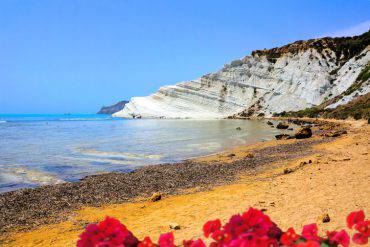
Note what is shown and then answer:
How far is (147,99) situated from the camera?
117125mm

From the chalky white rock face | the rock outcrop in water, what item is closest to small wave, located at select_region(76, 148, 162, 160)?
the rock outcrop in water

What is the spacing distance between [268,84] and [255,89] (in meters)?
3.99

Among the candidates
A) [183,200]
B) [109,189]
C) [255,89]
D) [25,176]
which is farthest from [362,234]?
[255,89]

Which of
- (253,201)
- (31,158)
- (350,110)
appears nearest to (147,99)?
(350,110)

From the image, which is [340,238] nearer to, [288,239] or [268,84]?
[288,239]

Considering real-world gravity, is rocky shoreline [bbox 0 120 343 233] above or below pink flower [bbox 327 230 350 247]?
below

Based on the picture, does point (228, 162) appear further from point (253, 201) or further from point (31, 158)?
point (31, 158)

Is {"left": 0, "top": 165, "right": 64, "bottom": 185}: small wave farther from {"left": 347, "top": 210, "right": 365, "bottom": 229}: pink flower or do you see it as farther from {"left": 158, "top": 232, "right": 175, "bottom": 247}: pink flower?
{"left": 347, "top": 210, "right": 365, "bottom": 229}: pink flower

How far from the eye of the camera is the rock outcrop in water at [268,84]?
3460 inches

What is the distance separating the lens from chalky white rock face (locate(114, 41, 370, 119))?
3519 inches

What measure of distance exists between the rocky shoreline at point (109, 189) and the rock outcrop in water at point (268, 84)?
71051 mm

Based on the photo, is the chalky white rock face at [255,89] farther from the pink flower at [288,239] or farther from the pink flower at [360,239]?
the pink flower at [288,239]

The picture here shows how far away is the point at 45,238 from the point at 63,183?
7.17 m

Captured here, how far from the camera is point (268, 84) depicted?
103938mm
